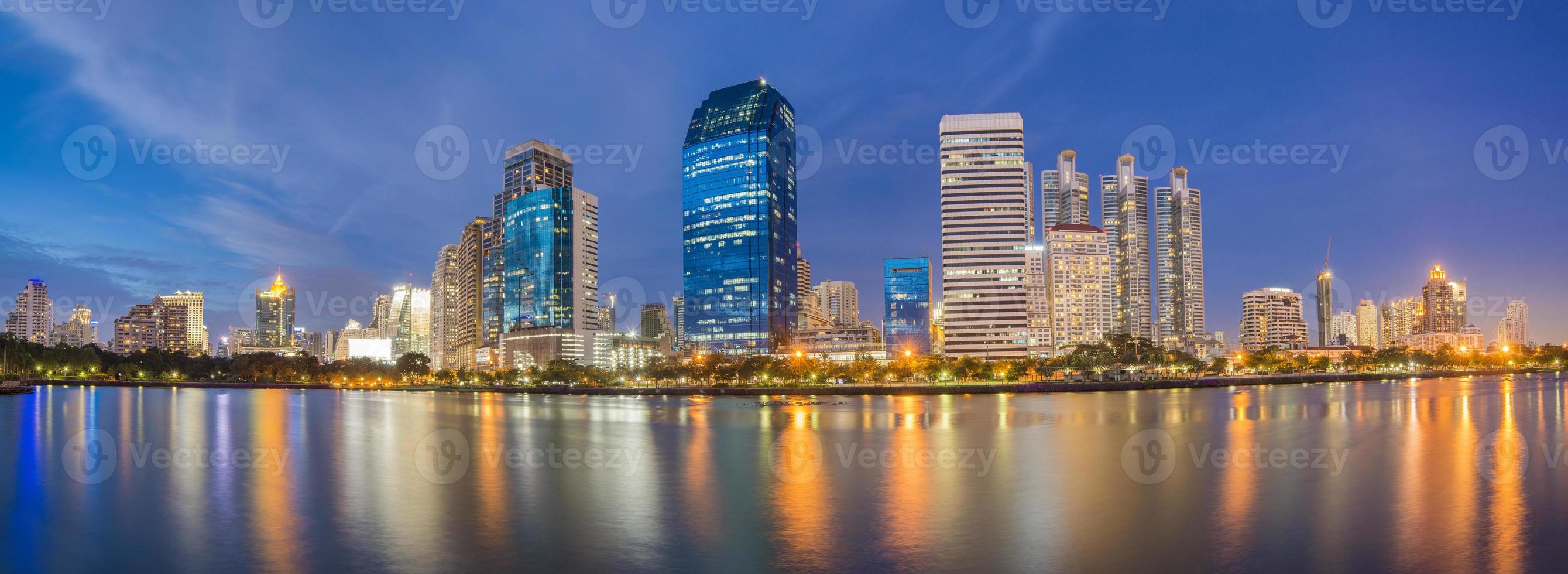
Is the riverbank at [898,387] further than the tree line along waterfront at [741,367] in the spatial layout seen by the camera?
No

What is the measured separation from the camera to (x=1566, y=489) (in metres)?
26.5

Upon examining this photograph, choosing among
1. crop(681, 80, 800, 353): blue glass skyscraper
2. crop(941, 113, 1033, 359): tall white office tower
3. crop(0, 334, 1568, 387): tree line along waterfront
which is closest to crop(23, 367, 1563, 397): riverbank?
crop(0, 334, 1568, 387): tree line along waterfront

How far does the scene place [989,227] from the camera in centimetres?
16750

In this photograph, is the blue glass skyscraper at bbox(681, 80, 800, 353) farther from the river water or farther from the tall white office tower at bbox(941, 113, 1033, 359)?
the river water

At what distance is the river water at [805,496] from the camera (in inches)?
774

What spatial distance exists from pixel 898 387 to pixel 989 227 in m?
60.8

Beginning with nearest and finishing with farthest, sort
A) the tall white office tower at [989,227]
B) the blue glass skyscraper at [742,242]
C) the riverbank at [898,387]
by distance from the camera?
the riverbank at [898,387] → the tall white office tower at [989,227] → the blue glass skyscraper at [742,242]

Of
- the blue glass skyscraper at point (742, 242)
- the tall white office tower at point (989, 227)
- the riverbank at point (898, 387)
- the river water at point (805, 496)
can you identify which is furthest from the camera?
the blue glass skyscraper at point (742, 242)

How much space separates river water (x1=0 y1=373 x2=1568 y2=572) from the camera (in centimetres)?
1967

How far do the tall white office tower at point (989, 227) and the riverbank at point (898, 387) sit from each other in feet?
122

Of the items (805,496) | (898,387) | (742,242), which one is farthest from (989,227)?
(805,496)

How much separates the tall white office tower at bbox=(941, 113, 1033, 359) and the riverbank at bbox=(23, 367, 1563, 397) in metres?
37.0

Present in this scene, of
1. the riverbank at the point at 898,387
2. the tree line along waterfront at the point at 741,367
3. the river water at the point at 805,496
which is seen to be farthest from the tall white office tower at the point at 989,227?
the river water at the point at 805,496

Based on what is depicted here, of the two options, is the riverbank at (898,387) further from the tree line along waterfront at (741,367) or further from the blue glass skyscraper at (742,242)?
the blue glass skyscraper at (742,242)
